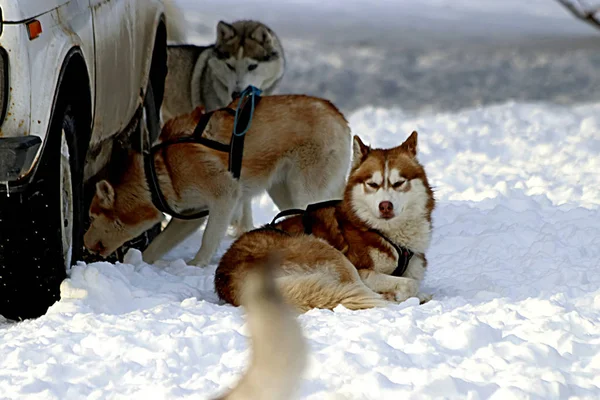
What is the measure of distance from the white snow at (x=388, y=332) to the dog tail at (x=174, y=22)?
294cm

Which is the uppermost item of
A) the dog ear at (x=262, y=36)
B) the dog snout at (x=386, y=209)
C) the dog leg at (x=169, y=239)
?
the dog ear at (x=262, y=36)

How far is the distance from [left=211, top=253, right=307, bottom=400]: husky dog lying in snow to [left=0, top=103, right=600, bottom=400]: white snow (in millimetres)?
1954

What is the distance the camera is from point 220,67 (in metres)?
9.96

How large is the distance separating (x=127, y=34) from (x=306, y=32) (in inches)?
615

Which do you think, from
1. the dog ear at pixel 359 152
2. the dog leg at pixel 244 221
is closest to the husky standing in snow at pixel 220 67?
the dog leg at pixel 244 221

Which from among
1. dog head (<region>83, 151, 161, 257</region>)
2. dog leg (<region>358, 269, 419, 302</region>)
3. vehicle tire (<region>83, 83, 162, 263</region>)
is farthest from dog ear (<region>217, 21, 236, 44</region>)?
dog leg (<region>358, 269, 419, 302</region>)

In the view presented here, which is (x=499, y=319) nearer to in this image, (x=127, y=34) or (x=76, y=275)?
(x=76, y=275)

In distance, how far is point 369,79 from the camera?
1812cm

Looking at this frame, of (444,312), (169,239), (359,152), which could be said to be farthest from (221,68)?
(444,312)

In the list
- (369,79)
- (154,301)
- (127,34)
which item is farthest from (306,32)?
(154,301)

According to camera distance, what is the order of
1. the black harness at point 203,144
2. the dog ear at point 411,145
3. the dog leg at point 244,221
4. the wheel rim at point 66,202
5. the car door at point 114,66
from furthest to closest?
the dog leg at point 244,221 < the black harness at point 203,144 < the dog ear at point 411,145 < the car door at point 114,66 < the wheel rim at point 66,202

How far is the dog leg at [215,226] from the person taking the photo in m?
6.90

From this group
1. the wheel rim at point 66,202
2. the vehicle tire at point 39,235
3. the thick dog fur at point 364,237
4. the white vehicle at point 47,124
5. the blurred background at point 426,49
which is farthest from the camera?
the blurred background at point 426,49

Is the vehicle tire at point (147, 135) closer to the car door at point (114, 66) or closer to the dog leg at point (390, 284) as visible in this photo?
the car door at point (114, 66)
